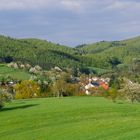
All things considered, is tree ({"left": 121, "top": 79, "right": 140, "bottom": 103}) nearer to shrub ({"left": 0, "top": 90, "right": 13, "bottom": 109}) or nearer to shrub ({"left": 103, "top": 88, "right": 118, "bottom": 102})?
shrub ({"left": 103, "top": 88, "right": 118, "bottom": 102})

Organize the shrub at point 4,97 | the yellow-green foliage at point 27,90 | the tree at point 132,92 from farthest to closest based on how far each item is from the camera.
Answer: the yellow-green foliage at point 27,90
the tree at point 132,92
the shrub at point 4,97

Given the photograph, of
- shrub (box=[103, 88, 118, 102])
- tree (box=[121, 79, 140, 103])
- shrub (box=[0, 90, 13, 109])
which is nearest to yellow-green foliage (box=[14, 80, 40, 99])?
shrub (box=[103, 88, 118, 102])

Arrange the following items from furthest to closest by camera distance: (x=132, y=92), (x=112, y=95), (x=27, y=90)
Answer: (x=27, y=90), (x=112, y=95), (x=132, y=92)

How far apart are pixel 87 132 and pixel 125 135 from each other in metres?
4.26

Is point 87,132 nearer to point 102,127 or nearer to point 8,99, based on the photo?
point 102,127

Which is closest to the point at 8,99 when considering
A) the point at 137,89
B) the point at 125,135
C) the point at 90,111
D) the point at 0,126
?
the point at 137,89

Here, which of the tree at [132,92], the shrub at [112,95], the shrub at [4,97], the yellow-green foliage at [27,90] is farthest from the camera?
the yellow-green foliage at [27,90]

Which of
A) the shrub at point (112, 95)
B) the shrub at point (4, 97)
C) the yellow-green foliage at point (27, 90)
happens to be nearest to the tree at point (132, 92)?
the shrub at point (112, 95)

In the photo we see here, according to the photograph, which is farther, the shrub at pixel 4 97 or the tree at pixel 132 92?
the tree at pixel 132 92

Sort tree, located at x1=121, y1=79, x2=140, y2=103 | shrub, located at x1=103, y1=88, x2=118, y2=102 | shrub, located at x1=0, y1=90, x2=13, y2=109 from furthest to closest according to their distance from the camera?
shrub, located at x1=103, y1=88, x2=118, y2=102 → tree, located at x1=121, y1=79, x2=140, y2=103 → shrub, located at x1=0, y1=90, x2=13, y2=109

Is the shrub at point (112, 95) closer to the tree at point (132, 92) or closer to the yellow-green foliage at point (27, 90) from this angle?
the tree at point (132, 92)

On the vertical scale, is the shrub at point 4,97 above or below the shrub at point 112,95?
above

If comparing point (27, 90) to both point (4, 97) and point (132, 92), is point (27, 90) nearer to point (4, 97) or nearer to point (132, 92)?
point (132, 92)

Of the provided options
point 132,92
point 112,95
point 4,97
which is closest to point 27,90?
point 112,95
